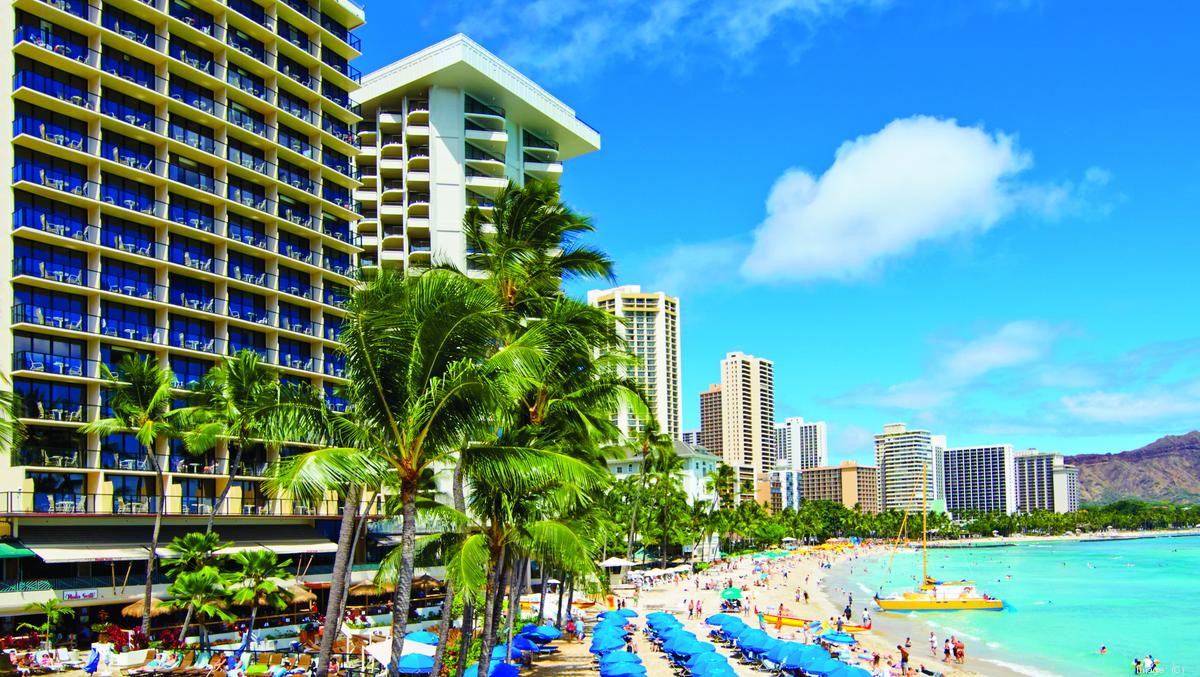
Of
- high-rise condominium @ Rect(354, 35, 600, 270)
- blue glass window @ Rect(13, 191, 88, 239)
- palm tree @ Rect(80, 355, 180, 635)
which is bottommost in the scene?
palm tree @ Rect(80, 355, 180, 635)

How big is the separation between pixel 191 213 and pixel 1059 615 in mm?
66369

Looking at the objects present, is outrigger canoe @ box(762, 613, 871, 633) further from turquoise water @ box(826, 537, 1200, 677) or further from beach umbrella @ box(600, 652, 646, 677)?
beach umbrella @ box(600, 652, 646, 677)

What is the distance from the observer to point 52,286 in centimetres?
4006

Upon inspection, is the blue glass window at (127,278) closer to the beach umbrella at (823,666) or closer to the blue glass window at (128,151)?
the blue glass window at (128,151)

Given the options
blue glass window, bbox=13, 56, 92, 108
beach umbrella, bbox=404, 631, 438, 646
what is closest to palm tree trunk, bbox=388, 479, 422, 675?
beach umbrella, bbox=404, 631, 438, 646

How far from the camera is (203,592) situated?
31.4 meters

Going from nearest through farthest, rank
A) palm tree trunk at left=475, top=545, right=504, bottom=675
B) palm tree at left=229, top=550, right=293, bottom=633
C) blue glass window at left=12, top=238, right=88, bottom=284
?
Answer: palm tree trunk at left=475, top=545, right=504, bottom=675, palm tree at left=229, top=550, right=293, bottom=633, blue glass window at left=12, top=238, right=88, bottom=284

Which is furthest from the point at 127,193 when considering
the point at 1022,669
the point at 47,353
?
the point at 1022,669

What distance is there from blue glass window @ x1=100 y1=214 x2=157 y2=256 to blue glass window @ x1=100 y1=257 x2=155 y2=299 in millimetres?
752

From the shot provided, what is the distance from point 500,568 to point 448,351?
34.8ft

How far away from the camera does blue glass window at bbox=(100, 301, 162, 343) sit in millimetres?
42438

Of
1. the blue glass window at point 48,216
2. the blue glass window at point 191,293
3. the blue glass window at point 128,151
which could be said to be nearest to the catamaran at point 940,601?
the blue glass window at point 191,293

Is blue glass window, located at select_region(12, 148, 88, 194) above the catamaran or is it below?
above

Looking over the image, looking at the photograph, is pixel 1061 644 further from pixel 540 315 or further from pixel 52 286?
pixel 52 286
